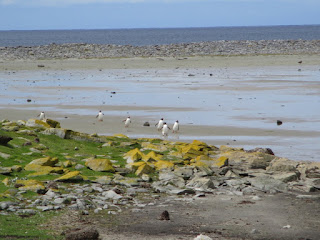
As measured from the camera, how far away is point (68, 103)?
31.0 meters

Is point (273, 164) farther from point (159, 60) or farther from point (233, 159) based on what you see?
point (159, 60)

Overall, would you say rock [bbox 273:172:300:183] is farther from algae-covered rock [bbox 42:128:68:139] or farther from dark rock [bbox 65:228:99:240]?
algae-covered rock [bbox 42:128:68:139]

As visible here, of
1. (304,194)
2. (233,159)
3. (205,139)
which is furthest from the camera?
(205,139)

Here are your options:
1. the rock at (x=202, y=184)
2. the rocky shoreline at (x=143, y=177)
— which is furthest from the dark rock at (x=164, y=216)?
the rock at (x=202, y=184)

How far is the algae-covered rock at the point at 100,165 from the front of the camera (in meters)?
14.7

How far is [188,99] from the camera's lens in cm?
3203

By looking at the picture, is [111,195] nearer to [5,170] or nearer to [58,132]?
[5,170]

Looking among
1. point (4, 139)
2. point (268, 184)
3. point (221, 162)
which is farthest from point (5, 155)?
point (268, 184)

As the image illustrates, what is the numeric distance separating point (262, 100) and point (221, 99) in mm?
2228

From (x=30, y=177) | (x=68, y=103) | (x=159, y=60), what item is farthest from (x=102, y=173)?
(x=159, y=60)

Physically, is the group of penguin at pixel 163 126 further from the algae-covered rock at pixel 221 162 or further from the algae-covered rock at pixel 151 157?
the algae-covered rock at pixel 221 162

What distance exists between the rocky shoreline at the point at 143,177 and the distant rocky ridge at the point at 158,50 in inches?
2131

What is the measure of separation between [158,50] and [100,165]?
215ft

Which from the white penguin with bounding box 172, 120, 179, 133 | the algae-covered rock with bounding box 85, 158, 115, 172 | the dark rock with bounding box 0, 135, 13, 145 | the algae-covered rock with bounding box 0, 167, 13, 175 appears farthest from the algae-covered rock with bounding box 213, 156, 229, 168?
the white penguin with bounding box 172, 120, 179, 133
